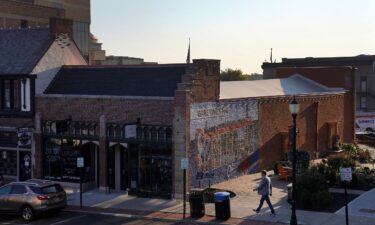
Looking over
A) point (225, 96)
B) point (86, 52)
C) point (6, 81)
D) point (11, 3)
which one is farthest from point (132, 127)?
point (86, 52)

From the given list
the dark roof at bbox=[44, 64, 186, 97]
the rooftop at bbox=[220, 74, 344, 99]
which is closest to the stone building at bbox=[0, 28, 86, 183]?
the dark roof at bbox=[44, 64, 186, 97]

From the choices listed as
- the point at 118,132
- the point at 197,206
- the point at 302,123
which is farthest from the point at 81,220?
the point at 302,123

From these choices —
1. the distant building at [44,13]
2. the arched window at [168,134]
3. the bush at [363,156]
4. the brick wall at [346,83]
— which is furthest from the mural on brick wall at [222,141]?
the distant building at [44,13]

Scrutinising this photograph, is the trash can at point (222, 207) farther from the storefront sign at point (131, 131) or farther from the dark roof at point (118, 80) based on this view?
the dark roof at point (118, 80)

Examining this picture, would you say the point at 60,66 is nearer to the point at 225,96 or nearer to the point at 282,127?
the point at 225,96

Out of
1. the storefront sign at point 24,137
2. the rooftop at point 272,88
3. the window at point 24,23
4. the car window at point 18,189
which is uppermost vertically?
the window at point 24,23

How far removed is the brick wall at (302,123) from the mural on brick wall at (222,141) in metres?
1.45

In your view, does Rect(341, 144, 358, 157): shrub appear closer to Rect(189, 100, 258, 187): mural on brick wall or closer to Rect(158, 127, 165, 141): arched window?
Rect(189, 100, 258, 187): mural on brick wall

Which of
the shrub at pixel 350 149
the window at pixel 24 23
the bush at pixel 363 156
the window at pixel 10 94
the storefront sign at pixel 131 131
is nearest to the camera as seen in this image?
the storefront sign at pixel 131 131

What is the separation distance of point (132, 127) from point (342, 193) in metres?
10.7

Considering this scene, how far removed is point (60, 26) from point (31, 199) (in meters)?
14.2

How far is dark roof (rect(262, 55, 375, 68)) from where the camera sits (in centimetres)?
8157

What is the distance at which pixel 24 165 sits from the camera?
31.8m

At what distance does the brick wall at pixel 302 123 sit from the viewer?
3481 cm
